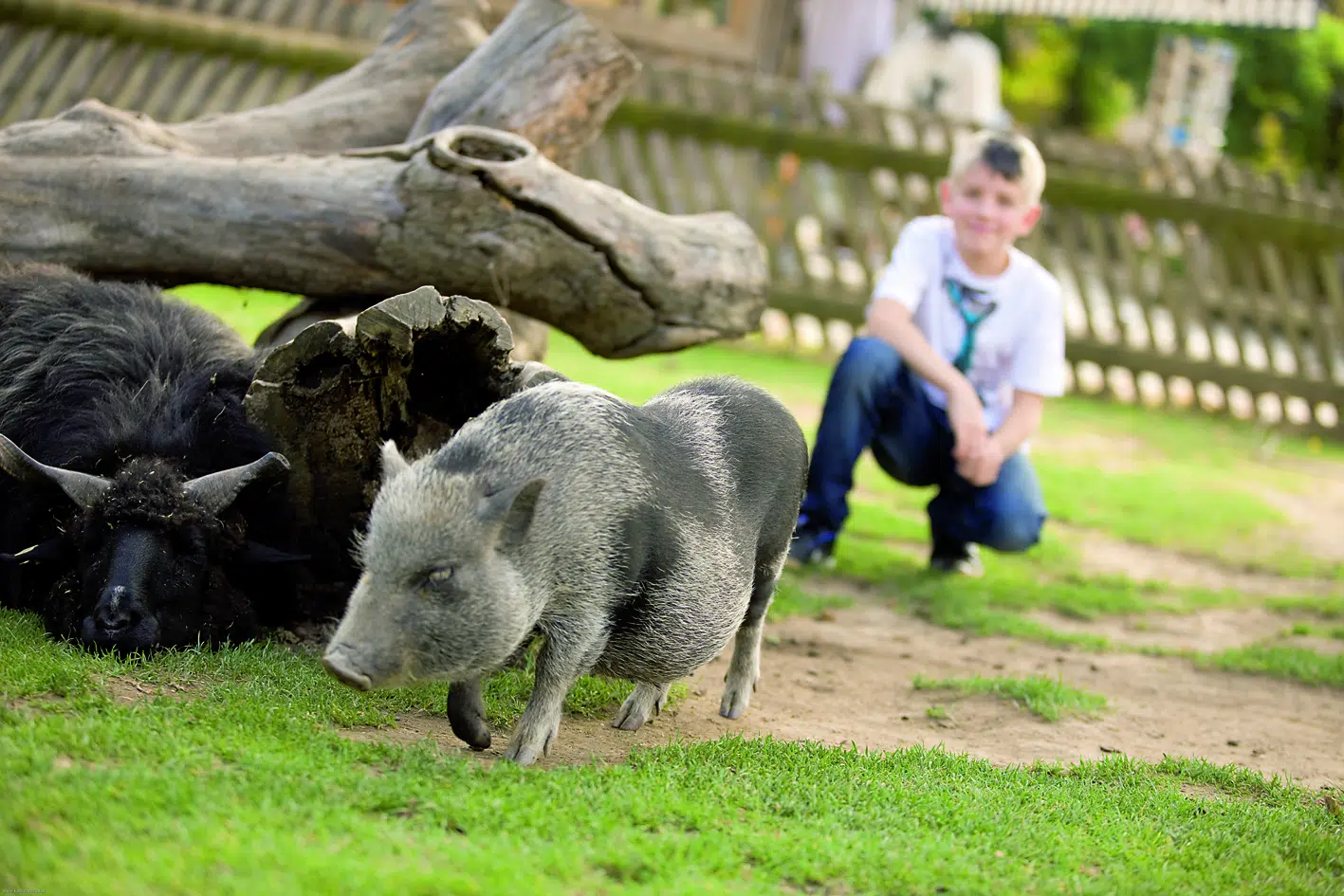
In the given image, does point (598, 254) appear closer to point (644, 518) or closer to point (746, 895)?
point (644, 518)

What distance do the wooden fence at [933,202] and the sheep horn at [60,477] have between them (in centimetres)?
836

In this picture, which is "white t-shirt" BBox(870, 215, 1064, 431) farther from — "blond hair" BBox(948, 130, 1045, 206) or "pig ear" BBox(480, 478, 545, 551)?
"pig ear" BBox(480, 478, 545, 551)

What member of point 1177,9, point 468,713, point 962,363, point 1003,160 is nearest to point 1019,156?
point 1003,160

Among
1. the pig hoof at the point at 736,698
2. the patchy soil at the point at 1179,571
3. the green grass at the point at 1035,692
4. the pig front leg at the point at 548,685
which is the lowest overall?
the patchy soil at the point at 1179,571

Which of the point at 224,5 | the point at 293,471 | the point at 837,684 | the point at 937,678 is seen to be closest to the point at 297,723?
the point at 293,471

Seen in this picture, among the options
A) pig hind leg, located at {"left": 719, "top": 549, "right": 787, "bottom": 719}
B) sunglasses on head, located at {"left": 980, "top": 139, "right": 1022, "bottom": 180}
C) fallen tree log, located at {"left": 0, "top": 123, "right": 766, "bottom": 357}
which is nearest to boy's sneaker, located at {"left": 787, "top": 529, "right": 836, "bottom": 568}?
fallen tree log, located at {"left": 0, "top": 123, "right": 766, "bottom": 357}

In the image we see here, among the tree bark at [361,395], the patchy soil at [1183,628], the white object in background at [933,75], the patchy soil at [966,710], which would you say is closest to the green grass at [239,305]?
the tree bark at [361,395]

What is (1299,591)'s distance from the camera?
7.23 meters

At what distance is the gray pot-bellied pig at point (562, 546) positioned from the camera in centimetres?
321

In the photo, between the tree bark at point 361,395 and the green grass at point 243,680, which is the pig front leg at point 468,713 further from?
the tree bark at point 361,395

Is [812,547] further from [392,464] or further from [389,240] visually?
[392,464]

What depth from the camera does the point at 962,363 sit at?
254 inches

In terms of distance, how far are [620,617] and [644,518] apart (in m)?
0.29

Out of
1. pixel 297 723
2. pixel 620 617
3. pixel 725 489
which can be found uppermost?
pixel 725 489
